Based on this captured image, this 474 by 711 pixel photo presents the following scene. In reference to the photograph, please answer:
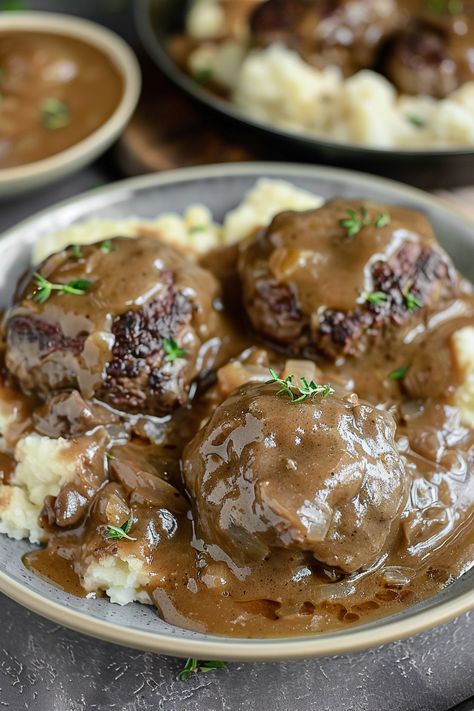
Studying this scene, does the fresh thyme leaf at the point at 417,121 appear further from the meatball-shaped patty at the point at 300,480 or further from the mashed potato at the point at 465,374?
the meatball-shaped patty at the point at 300,480

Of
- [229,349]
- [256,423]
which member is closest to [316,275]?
[229,349]

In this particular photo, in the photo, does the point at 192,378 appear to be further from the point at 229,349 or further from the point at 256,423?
the point at 256,423

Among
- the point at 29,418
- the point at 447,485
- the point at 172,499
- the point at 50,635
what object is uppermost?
the point at 447,485

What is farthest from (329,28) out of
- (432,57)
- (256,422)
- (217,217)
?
(256,422)

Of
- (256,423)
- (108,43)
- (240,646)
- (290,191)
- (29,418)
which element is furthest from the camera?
(108,43)

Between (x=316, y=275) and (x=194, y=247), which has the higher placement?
(x=316, y=275)

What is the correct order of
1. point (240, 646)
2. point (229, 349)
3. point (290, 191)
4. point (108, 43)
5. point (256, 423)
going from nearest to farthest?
point (240, 646) → point (256, 423) → point (229, 349) → point (290, 191) → point (108, 43)

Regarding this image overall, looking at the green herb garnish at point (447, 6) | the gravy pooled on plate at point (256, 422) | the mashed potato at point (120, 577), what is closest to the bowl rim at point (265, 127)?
the gravy pooled on plate at point (256, 422)

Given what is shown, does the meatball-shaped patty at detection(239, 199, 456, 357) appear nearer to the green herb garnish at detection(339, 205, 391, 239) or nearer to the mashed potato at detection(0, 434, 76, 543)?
the green herb garnish at detection(339, 205, 391, 239)
